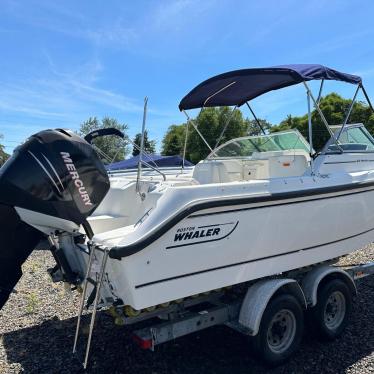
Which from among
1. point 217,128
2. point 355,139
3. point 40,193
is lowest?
point 40,193

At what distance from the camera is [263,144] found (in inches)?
215

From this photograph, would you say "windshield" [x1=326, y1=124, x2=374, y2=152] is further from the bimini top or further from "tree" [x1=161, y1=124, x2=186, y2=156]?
"tree" [x1=161, y1=124, x2=186, y2=156]

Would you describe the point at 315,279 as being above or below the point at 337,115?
below

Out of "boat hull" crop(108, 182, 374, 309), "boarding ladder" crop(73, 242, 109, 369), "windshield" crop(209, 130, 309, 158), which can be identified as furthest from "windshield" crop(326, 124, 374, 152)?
"boarding ladder" crop(73, 242, 109, 369)

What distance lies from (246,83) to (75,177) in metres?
3.18

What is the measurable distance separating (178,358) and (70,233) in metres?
1.47

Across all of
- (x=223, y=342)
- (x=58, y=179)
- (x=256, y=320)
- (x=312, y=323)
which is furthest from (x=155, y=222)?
(x=312, y=323)

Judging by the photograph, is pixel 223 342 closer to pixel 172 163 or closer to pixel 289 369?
pixel 289 369

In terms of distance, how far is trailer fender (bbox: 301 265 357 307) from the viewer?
12.4 ft

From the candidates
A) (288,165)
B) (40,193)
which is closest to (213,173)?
(288,165)

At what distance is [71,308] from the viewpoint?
15.6 ft

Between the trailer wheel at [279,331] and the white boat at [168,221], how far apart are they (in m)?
0.29

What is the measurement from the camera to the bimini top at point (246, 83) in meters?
4.19

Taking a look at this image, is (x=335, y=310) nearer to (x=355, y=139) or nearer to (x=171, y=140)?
(x=355, y=139)
